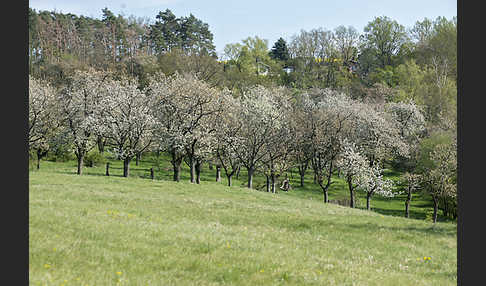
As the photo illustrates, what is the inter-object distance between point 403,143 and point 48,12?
108 metres

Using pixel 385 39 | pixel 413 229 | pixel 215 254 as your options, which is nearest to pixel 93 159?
pixel 413 229

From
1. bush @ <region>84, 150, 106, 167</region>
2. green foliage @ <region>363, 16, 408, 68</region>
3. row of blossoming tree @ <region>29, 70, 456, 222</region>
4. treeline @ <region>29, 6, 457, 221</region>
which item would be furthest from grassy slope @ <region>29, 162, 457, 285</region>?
green foliage @ <region>363, 16, 408, 68</region>

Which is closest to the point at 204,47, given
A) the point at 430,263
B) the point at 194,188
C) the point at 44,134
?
the point at 44,134

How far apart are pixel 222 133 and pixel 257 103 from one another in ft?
34.3

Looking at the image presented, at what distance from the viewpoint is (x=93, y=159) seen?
66.6m

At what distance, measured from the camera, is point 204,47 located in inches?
5074

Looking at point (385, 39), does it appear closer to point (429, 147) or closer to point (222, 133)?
point (429, 147)

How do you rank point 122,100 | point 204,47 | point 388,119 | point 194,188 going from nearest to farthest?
point 194,188 → point 122,100 → point 388,119 → point 204,47

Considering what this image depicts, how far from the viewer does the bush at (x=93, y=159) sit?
218ft

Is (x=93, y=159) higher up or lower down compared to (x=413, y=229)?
higher up

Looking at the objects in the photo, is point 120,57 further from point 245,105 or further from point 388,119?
point 388,119

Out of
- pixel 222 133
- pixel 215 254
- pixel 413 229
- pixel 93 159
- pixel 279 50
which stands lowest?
pixel 413 229

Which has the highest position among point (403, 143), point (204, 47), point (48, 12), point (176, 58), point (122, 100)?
point (48, 12)

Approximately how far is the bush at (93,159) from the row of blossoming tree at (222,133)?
3272 millimetres
